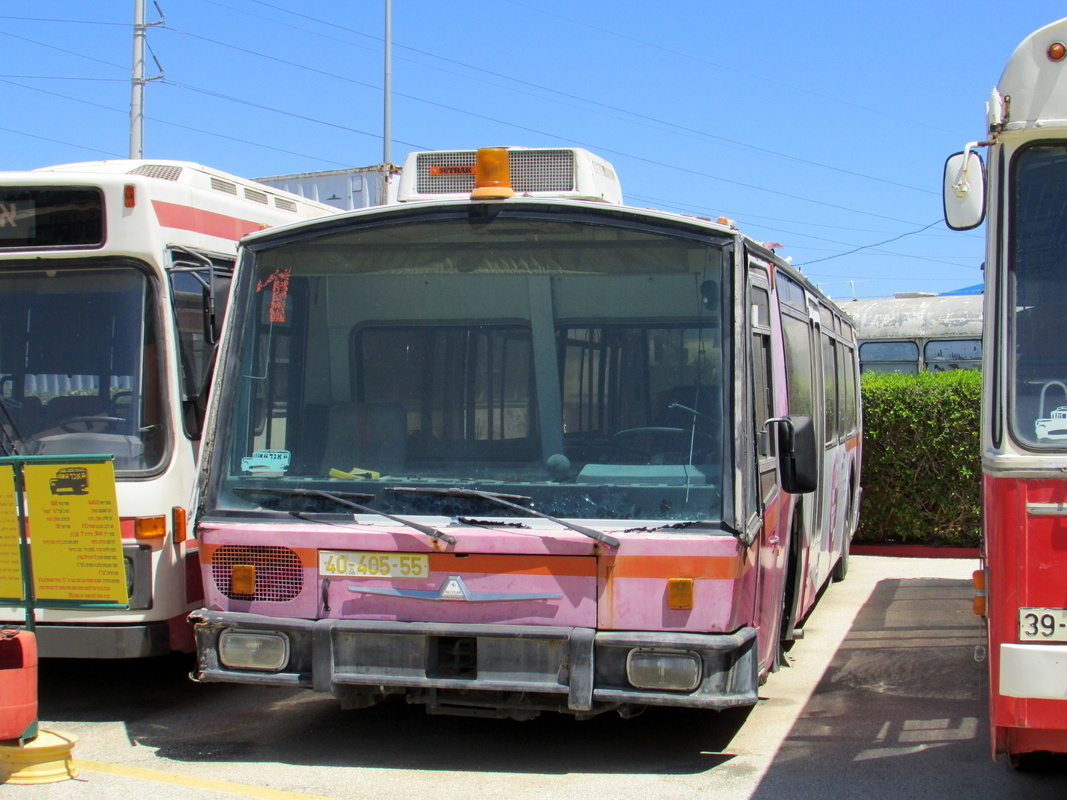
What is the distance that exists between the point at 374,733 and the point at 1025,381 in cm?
368

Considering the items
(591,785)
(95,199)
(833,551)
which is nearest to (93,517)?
(95,199)

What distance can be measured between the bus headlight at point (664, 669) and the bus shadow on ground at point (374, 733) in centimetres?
68

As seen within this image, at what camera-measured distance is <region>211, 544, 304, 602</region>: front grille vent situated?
5.46 meters

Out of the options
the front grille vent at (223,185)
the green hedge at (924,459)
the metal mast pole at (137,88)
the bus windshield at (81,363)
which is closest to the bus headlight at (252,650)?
the bus windshield at (81,363)

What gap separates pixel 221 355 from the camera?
584 cm

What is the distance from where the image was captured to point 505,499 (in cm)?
533

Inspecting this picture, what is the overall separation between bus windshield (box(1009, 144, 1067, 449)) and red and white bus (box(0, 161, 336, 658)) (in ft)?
13.0

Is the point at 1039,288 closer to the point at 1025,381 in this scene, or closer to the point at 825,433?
the point at 1025,381

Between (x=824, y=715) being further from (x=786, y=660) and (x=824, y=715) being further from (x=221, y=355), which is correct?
(x=221, y=355)

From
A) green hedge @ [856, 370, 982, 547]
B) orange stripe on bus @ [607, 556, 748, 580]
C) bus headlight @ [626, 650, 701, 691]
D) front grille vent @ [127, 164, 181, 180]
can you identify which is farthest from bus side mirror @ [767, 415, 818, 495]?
green hedge @ [856, 370, 982, 547]

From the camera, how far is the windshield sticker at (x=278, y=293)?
5887 mm

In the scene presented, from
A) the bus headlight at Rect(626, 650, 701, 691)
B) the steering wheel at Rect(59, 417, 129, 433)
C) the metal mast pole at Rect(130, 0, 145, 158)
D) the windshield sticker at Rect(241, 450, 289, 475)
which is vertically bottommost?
the bus headlight at Rect(626, 650, 701, 691)

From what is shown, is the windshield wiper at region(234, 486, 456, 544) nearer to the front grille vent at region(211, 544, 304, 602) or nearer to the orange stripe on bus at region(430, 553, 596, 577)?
the orange stripe on bus at region(430, 553, 596, 577)

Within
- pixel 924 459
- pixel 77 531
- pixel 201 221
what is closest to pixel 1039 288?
pixel 77 531
